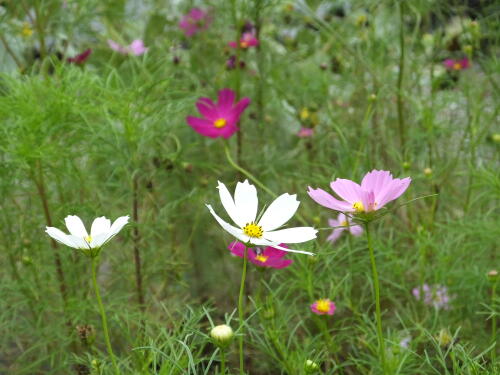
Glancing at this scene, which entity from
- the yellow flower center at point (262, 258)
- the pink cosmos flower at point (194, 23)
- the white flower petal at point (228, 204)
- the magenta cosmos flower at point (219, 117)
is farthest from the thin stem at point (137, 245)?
the pink cosmos flower at point (194, 23)

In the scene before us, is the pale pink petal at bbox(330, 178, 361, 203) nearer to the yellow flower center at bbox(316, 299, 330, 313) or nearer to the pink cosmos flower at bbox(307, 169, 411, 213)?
the pink cosmos flower at bbox(307, 169, 411, 213)

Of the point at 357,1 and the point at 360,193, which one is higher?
the point at 357,1

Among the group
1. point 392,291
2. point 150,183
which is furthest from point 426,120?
point 150,183

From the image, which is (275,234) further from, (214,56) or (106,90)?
(214,56)

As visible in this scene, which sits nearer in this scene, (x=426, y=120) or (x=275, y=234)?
(x=275, y=234)

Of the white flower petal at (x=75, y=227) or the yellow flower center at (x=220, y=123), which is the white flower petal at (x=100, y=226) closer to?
the white flower petal at (x=75, y=227)

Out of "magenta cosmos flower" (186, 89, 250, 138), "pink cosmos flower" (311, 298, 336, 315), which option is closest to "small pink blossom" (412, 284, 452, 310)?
"pink cosmos flower" (311, 298, 336, 315)

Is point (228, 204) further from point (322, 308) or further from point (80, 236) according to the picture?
point (322, 308)
